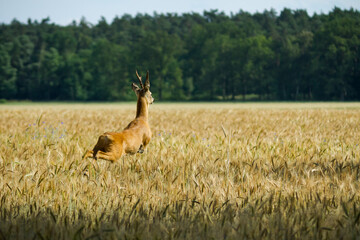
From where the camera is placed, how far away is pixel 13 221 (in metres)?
3.15

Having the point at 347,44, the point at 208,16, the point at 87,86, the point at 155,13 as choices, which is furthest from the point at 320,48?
the point at 155,13

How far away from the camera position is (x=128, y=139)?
571 cm

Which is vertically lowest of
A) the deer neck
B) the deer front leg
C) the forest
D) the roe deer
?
the deer front leg

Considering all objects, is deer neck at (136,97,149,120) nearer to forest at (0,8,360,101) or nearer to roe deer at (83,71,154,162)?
roe deer at (83,71,154,162)

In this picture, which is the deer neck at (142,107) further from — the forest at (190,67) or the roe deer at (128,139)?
the forest at (190,67)

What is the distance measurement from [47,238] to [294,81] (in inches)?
3747

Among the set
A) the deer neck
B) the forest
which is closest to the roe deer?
the deer neck

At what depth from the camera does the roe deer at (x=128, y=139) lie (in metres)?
5.33

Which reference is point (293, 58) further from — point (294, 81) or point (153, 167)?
point (153, 167)

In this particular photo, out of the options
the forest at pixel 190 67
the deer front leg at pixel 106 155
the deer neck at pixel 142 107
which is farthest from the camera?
the forest at pixel 190 67

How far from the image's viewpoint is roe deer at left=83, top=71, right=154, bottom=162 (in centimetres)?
533

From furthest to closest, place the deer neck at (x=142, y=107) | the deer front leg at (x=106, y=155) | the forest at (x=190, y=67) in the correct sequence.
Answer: the forest at (x=190, y=67) < the deer neck at (x=142, y=107) < the deer front leg at (x=106, y=155)

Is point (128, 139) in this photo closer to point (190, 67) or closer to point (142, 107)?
point (142, 107)

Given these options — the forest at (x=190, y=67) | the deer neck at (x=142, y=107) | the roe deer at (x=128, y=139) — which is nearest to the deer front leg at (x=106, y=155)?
the roe deer at (x=128, y=139)
